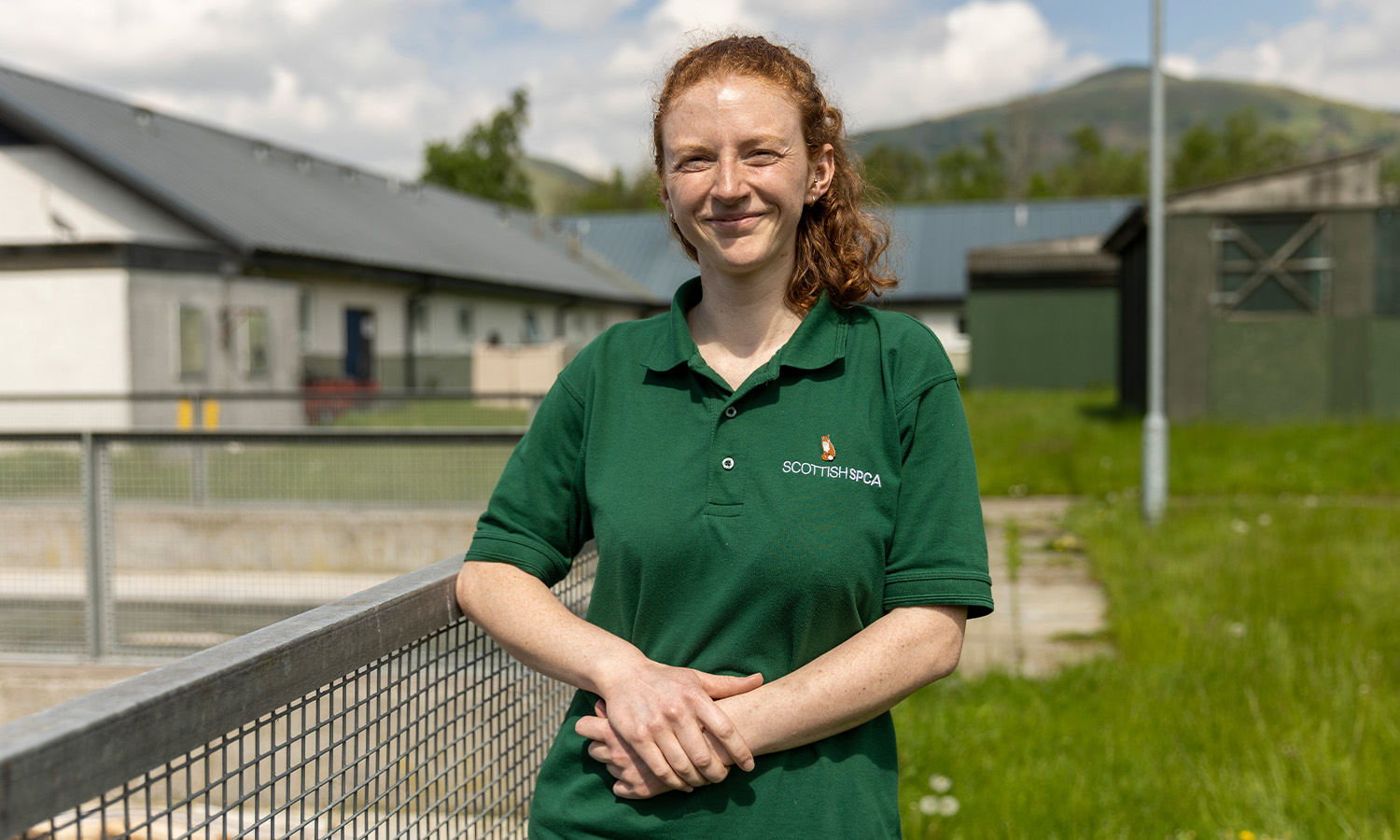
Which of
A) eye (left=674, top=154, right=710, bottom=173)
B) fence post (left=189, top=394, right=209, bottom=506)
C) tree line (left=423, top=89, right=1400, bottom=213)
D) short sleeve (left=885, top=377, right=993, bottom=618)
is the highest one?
tree line (left=423, top=89, right=1400, bottom=213)

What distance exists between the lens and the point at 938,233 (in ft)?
165

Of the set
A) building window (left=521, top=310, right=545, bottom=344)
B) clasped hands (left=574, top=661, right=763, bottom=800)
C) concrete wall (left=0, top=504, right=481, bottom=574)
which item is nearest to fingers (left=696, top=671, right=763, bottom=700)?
clasped hands (left=574, top=661, right=763, bottom=800)

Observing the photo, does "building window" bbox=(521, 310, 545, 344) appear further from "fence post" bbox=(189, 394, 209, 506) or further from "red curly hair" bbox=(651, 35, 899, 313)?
"red curly hair" bbox=(651, 35, 899, 313)

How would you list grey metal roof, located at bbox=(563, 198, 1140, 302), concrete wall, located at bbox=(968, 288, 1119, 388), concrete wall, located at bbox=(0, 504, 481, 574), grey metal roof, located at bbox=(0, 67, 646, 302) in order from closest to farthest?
concrete wall, located at bbox=(0, 504, 481, 574)
grey metal roof, located at bbox=(0, 67, 646, 302)
concrete wall, located at bbox=(968, 288, 1119, 388)
grey metal roof, located at bbox=(563, 198, 1140, 302)

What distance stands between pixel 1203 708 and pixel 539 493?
4.42 meters

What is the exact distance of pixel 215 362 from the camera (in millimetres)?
20562

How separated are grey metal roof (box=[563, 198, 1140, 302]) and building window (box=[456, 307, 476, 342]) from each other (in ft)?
49.6

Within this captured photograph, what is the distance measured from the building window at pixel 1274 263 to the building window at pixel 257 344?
15.6 m

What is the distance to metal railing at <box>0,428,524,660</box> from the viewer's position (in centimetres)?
702

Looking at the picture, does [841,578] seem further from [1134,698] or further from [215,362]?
[215,362]

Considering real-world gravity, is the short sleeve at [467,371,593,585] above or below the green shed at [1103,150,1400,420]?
below

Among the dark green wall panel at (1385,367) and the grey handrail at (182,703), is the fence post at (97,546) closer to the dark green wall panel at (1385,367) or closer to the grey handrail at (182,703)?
the grey handrail at (182,703)

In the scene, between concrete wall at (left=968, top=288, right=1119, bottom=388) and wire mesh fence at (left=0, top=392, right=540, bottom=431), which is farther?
concrete wall at (left=968, top=288, right=1119, bottom=388)

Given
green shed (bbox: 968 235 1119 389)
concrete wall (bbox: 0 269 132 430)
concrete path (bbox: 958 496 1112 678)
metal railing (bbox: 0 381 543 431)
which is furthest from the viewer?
green shed (bbox: 968 235 1119 389)
